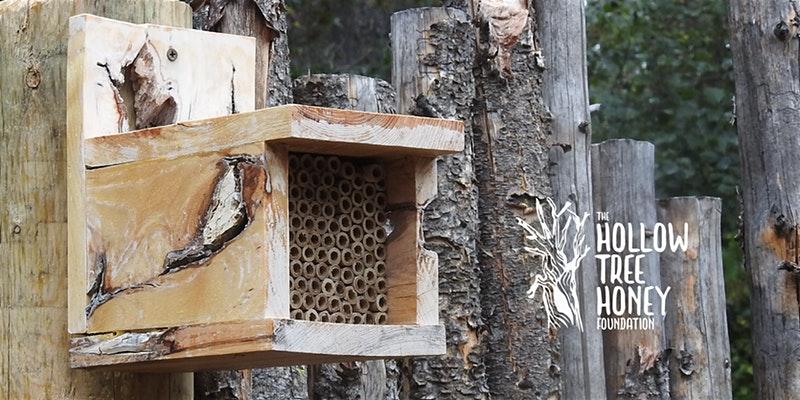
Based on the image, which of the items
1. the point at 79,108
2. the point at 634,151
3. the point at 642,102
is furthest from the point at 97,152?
the point at 642,102

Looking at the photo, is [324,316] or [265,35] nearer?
[324,316]

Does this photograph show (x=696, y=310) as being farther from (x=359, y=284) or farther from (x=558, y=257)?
(x=359, y=284)

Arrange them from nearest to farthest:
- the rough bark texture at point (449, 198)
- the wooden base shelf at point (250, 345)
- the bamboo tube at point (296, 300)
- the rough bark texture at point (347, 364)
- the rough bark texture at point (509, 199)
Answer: the wooden base shelf at point (250, 345) → the bamboo tube at point (296, 300) → the rough bark texture at point (347, 364) → the rough bark texture at point (449, 198) → the rough bark texture at point (509, 199)

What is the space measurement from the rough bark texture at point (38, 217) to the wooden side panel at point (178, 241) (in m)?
0.14

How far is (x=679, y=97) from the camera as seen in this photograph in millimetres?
9344

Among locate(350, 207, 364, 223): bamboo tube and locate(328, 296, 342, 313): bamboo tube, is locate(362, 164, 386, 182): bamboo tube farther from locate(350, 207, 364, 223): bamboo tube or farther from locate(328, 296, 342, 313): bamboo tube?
locate(328, 296, 342, 313): bamboo tube

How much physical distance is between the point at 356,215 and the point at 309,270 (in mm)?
166

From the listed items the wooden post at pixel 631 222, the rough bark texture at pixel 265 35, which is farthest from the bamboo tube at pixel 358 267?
the wooden post at pixel 631 222

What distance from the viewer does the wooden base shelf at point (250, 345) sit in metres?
2.83

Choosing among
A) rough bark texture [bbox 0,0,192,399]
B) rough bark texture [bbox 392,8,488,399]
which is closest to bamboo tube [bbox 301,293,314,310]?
rough bark texture [bbox 0,0,192,399]

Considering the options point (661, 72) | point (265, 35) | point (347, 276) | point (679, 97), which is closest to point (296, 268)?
point (347, 276)

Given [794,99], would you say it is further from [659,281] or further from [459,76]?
[459,76]

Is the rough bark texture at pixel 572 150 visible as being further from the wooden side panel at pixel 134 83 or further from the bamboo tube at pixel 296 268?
the bamboo tube at pixel 296 268

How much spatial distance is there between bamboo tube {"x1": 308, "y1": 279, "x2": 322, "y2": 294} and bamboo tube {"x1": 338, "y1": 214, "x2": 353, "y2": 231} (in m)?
0.12
